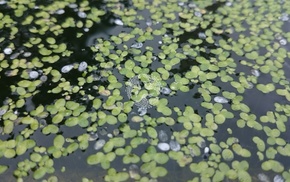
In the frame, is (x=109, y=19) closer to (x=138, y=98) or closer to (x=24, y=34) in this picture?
(x=24, y=34)

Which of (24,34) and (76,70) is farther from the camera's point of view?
(24,34)

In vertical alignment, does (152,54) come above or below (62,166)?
above

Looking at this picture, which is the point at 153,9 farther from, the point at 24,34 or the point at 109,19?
the point at 24,34

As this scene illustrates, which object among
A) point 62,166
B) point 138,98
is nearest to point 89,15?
point 138,98

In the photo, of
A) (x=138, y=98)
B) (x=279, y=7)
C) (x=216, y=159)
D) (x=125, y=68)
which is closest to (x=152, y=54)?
(x=125, y=68)

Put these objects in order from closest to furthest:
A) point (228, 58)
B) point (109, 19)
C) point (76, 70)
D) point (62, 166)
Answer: point (62, 166), point (76, 70), point (228, 58), point (109, 19)

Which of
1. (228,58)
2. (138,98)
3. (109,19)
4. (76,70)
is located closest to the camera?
(138,98)
